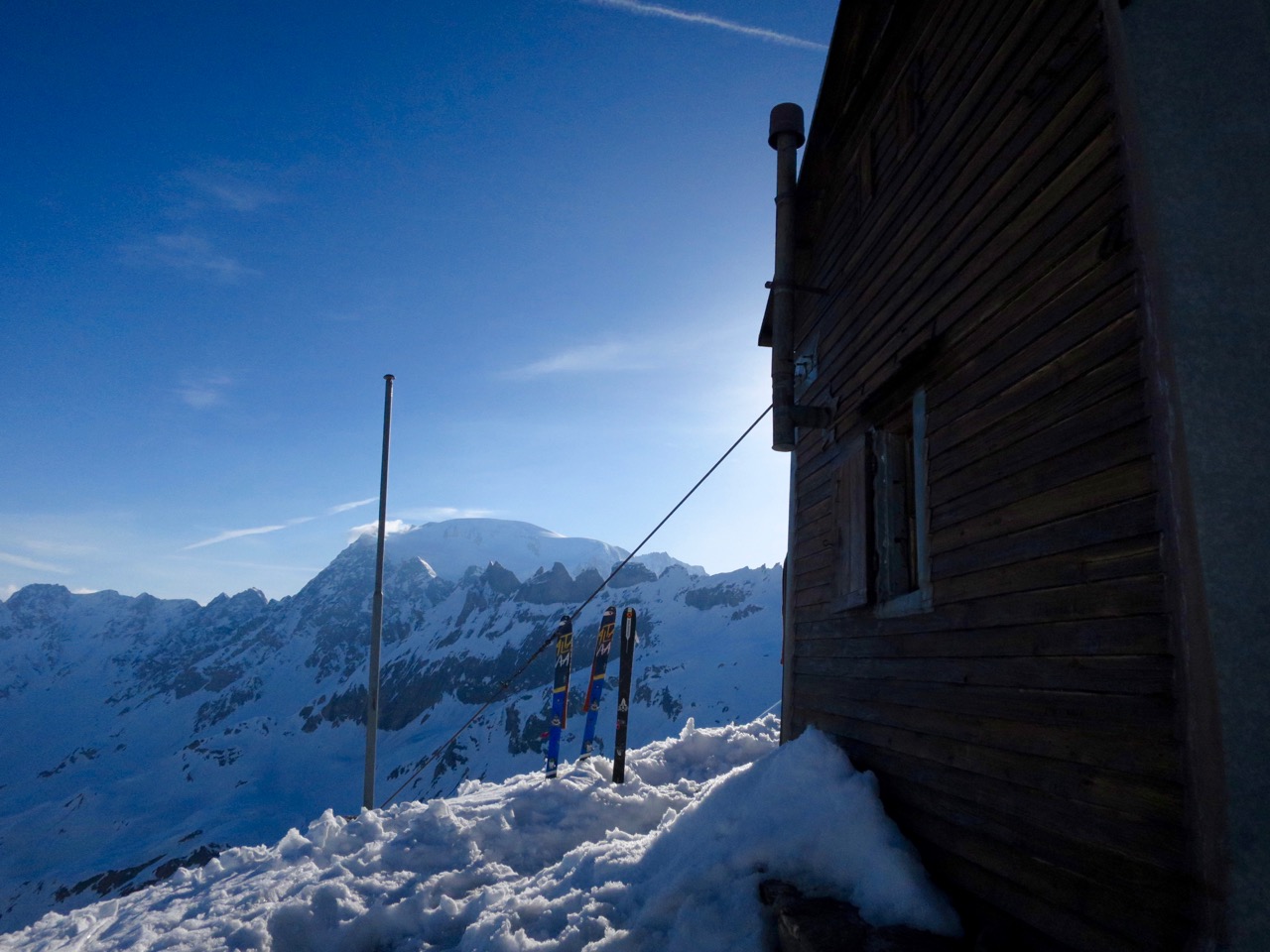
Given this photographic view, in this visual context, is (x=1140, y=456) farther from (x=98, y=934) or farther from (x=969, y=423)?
(x=98, y=934)

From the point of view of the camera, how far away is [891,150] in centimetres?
658

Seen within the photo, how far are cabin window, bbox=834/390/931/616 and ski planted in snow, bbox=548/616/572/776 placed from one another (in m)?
8.44

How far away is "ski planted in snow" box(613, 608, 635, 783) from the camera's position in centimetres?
1099

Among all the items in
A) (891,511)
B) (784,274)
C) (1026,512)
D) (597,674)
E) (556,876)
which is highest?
(784,274)

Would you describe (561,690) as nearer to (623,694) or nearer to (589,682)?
(589,682)

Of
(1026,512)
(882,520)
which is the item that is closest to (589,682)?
(882,520)

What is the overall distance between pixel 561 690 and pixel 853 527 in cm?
1042

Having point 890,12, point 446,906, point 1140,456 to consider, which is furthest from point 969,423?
point 446,906

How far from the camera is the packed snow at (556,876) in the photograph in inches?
192

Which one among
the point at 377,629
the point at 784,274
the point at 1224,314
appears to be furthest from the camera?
the point at 377,629

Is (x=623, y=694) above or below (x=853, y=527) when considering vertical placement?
below

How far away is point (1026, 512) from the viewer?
4.00m

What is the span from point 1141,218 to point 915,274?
2.48 m

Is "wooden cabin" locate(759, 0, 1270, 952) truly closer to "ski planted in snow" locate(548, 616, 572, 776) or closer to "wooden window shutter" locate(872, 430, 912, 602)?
"wooden window shutter" locate(872, 430, 912, 602)
